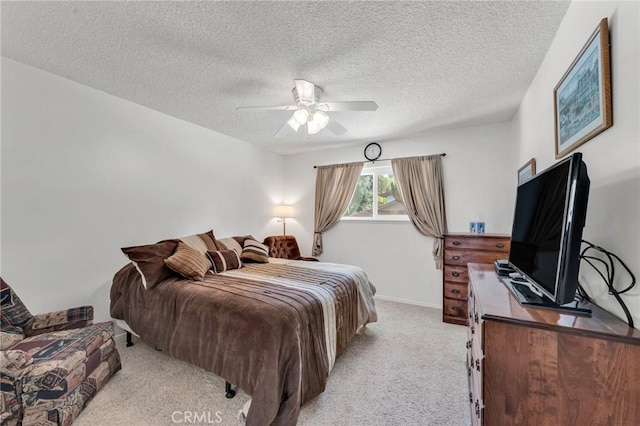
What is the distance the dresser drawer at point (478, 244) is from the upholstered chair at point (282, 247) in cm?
209

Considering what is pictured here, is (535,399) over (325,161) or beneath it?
beneath

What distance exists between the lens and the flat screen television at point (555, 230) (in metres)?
0.94

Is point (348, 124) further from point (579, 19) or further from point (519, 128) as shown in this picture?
point (579, 19)

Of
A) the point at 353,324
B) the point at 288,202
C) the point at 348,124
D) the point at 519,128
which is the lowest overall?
the point at 353,324

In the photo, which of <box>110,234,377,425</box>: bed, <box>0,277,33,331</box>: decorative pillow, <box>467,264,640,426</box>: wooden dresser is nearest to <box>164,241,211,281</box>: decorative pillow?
<box>110,234,377,425</box>: bed

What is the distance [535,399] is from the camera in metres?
0.94

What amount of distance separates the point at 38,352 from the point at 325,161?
4080 mm

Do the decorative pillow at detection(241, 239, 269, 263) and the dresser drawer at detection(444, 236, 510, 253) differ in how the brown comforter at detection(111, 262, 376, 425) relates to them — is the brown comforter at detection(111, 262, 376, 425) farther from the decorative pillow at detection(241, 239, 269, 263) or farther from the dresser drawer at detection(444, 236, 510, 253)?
the dresser drawer at detection(444, 236, 510, 253)

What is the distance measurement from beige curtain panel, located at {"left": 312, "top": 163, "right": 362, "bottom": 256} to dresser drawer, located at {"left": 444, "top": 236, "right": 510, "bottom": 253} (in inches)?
70.8

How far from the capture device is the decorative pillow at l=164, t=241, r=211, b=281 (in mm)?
2455

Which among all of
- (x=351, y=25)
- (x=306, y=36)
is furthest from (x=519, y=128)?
(x=306, y=36)

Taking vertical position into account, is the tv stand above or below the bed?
above

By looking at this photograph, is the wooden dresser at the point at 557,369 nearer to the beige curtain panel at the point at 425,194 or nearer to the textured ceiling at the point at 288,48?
the textured ceiling at the point at 288,48

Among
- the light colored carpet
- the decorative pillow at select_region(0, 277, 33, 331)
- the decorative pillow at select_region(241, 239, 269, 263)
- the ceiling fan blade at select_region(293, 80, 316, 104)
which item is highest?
the ceiling fan blade at select_region(293, 80, 316, 104)
